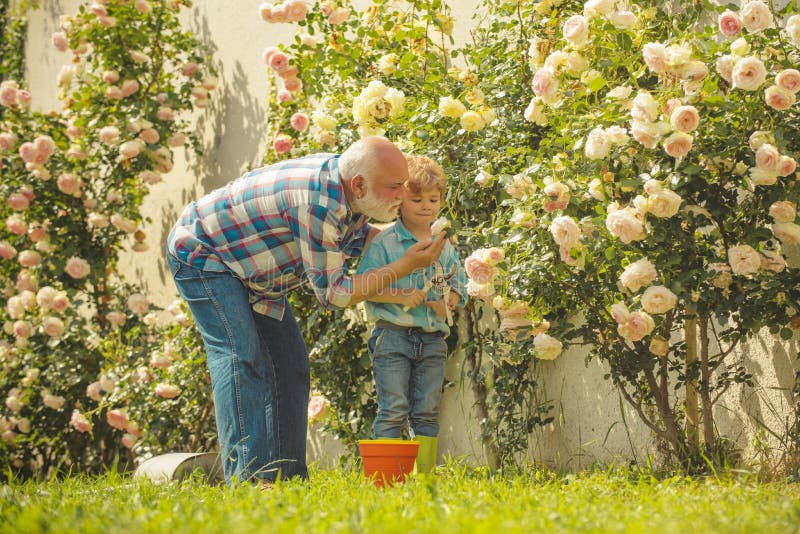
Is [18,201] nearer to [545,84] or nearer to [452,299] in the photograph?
[452,299]

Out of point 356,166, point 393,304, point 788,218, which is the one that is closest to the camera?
point 788,218

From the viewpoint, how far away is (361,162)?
9.34 ft

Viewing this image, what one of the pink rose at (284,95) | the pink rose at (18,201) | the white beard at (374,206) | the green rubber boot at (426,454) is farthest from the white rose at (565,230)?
the pink rose at (18,201)

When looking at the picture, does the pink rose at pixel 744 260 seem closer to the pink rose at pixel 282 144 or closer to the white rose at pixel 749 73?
the white rose at pixel 749 73

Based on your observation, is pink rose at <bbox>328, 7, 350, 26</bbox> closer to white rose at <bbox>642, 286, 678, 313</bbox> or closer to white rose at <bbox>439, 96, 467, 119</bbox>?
white rose at <bbox>439, 96, 467, 119</bbox>

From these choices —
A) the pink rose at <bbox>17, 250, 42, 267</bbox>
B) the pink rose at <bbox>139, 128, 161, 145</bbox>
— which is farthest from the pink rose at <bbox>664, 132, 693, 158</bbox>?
the pink rose at <bbox>17, 250, 42, 267</bbox>

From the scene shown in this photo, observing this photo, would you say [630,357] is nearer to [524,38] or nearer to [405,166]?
[405,166]

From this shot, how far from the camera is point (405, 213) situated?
135 inches

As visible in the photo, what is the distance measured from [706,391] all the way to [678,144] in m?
0.85

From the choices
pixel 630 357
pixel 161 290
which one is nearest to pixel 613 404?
pixel 630 357

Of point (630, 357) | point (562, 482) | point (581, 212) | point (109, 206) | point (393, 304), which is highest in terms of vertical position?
point (109, 206)

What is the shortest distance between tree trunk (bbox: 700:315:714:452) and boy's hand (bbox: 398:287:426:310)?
95 cm

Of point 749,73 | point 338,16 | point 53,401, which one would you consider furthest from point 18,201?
point 749,73

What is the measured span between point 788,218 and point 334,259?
4.42 feet
